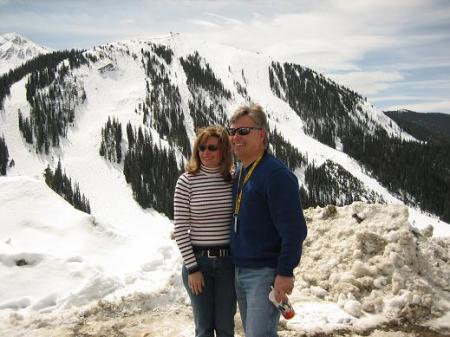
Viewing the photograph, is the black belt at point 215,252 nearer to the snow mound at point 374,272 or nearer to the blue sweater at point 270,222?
the blue sweater at point 270,222

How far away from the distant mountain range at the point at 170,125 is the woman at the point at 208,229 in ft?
202

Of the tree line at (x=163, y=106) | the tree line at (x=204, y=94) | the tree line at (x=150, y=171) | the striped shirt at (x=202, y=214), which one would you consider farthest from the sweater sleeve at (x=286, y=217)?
the tree line at (x=204, y=94)

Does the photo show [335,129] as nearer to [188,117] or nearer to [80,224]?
[188,117]

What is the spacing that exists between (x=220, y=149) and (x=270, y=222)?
3.29ft

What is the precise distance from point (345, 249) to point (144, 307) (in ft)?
14.1

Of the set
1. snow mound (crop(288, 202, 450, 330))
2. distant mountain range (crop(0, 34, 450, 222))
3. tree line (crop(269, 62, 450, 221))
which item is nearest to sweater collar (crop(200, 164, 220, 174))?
snow mound (crop(288, 202, 450, 330))

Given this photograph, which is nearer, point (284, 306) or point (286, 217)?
point (286, 217)

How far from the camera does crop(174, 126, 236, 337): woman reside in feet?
13.4

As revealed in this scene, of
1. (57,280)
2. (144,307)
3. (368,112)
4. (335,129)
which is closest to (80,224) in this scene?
(57,280)

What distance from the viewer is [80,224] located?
9586mm

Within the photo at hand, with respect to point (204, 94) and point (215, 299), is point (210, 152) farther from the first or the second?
point (204, 94)

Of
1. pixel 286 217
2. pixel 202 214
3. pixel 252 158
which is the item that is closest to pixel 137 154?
pixel 202 214

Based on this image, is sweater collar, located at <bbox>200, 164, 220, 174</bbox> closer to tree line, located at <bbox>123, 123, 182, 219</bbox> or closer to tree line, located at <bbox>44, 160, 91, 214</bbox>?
tree line, located at <bbox>44, 160, 91, 214</bbox>

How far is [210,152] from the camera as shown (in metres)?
4.15
